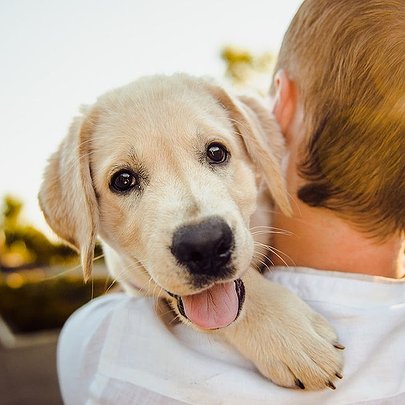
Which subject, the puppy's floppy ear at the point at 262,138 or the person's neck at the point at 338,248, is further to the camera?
the puppy's floppy ear at the point at 262,138

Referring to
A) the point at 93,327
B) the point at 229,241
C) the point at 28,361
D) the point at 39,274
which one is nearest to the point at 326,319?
the point at 229,241

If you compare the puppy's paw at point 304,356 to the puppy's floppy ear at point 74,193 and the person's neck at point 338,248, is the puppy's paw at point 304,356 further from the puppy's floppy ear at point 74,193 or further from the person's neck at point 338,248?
the puppy's floppy ear at point 74,193

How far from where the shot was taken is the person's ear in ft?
8.11

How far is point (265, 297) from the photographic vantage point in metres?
Result: 2.22

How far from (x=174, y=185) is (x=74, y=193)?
0.47 meters

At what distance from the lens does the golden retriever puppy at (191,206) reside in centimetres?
209

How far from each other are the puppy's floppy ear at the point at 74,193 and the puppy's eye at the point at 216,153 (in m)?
0.50

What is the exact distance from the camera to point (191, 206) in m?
2.19

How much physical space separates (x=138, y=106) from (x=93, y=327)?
33.9 inches

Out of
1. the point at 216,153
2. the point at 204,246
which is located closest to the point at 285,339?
the point at 204,246

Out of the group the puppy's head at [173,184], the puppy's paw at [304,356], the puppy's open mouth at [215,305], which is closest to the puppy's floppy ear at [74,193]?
the puppy's head at [173,184]

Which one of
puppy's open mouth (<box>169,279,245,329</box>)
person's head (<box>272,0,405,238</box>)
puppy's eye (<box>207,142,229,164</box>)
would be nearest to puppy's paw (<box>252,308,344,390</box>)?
puppy's open mouth (<box>169,279,245,329</box>)

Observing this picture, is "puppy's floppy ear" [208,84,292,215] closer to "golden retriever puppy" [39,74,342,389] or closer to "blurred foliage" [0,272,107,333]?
"golden retriever puppy" [39,74,342,389]

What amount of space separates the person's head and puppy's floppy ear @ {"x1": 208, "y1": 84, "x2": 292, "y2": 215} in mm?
106
